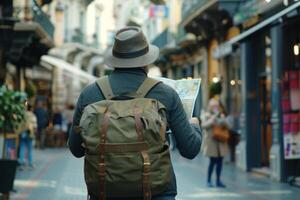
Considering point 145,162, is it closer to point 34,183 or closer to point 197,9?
point 34,183

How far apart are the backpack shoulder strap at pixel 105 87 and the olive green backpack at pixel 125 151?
0.62ft

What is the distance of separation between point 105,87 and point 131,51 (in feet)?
0.82

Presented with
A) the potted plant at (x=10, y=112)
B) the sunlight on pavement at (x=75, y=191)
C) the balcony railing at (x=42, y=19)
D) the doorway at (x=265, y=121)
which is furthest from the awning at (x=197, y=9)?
the potted plant at (x=10, y=112)

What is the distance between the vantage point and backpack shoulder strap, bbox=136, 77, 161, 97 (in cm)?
409

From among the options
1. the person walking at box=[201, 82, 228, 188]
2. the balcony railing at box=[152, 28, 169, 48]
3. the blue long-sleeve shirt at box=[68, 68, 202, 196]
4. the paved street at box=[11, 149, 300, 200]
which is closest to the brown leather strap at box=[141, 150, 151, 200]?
the blue long-sleeve shirt at box=[68, 68, 202, 196]

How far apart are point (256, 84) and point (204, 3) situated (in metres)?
6.47

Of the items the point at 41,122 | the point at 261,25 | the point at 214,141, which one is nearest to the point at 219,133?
the point at 214,141

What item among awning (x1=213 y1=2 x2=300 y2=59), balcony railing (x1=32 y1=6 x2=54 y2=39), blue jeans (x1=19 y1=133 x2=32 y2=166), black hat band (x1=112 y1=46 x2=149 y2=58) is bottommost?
blue jeans (x1=19 y1=133 x2=32 y2=166)

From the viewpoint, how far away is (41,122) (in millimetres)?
26797

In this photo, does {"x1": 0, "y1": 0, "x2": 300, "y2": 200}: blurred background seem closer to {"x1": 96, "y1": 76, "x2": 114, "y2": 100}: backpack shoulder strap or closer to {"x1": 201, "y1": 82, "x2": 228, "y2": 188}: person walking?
{"x1": 201, "y1": 82, "x2": 228, "y2": 188}: person walking

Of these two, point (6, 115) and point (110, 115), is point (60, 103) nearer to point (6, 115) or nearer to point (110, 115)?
point (6, 115)

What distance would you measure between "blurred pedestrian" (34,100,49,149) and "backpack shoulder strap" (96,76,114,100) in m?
21.9

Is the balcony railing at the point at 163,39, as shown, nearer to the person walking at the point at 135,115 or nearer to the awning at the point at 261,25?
the awning at the point at 261,25

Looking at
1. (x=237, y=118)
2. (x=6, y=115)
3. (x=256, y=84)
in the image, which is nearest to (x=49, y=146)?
(x=237, y=118)
